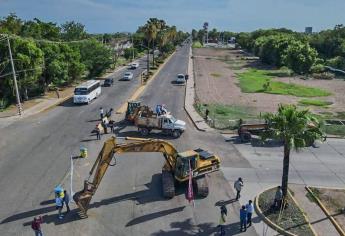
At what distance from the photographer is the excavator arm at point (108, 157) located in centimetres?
2209

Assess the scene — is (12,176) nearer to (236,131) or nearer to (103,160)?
(103,160)

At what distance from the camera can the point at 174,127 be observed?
120 ft

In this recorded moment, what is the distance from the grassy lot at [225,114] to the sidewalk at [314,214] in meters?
14.9

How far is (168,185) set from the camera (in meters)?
24.2

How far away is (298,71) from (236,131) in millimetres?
60742

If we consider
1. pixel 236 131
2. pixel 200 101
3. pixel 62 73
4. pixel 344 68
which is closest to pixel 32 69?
pixel 62 73

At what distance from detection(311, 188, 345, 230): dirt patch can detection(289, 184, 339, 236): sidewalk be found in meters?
0.60

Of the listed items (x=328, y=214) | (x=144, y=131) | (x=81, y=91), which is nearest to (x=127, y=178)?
(x=144, y=131)

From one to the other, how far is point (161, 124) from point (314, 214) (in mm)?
17617

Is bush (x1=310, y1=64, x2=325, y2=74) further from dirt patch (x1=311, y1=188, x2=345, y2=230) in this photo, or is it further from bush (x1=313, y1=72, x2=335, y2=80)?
dirt patch (x1=311, y1=188, x2=345, y2=230)

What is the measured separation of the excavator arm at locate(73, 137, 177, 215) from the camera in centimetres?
2209

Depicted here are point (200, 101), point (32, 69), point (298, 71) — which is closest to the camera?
point (32, 69)

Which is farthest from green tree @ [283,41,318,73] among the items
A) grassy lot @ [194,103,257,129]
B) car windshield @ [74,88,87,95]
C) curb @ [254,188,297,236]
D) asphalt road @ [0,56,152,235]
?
curb @ [254,188,297,236]

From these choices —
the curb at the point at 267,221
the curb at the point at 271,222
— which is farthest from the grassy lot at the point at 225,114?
the curb at the point at 267,221
